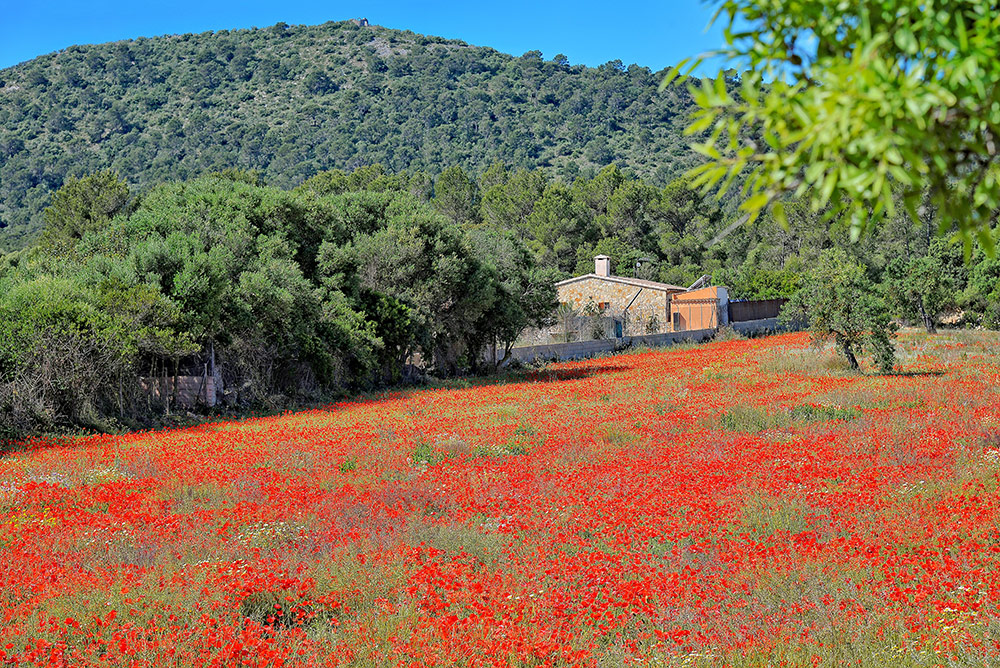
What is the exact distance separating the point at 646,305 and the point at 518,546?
53403 mm

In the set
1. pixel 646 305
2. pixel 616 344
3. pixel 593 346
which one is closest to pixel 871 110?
pixel 593 346

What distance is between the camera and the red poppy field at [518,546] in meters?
6.70

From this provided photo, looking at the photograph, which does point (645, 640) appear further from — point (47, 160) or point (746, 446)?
point (47, 160)

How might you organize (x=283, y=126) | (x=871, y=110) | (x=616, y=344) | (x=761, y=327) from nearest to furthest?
(x=871, y=110) → (x=616, y=344) → (x=761, y=327) → (x=283, y=126)

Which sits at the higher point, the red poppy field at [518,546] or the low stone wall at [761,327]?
the low stone wall at [761,327]

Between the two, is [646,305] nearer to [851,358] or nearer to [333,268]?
[851,358]

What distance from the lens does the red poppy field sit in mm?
6699

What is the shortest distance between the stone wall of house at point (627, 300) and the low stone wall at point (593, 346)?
3504 mm

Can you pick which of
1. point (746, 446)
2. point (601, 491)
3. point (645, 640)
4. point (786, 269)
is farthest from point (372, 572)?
point (786, 269)

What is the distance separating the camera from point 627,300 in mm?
62375

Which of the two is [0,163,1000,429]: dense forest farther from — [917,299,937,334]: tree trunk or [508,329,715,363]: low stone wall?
[508,329,715,363]: low stone wall

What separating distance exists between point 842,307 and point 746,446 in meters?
17.7

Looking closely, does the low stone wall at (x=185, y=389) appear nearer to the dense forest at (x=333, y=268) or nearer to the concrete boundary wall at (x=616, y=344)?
the dense forest at (x=333, y=268)

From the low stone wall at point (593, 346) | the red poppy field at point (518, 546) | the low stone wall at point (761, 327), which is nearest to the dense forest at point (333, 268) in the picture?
the low stone wall at point (593, 346)
